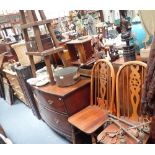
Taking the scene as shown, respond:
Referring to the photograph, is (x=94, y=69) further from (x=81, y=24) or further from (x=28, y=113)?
(x=28, y=113)

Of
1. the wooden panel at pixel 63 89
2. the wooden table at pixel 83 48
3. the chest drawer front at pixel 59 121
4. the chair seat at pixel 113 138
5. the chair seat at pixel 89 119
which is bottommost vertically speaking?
the chest drawer front at pixel 59 121

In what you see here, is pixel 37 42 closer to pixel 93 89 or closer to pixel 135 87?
pixel 93 89

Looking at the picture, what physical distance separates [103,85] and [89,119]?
1.09 feet

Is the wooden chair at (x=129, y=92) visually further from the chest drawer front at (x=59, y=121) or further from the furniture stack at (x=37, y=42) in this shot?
the furniture stack at (x=37, y=42)

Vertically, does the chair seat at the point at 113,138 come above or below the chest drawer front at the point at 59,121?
above

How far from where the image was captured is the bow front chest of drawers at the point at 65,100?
75.7 inches

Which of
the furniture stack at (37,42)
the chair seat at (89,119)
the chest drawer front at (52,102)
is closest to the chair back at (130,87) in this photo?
the chair seat at (89,119)

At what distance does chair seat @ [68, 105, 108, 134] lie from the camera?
1664 mm

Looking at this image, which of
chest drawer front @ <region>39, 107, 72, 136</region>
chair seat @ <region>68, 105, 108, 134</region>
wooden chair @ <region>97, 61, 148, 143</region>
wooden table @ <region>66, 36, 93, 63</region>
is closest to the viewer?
wooden chair @ <region>97, 61, 148, 143</region>

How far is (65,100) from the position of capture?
1.90 metres

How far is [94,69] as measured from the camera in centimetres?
193

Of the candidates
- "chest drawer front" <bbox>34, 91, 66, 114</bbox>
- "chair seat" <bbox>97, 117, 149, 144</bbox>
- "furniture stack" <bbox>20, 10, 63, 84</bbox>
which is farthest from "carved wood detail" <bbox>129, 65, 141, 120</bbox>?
"furniture stack" <bbox>20, 10, 63, 84</bbox>

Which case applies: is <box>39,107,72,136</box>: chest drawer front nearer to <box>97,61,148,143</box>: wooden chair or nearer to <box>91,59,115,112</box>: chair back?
<box>91,59,115,112</box>: chair back
